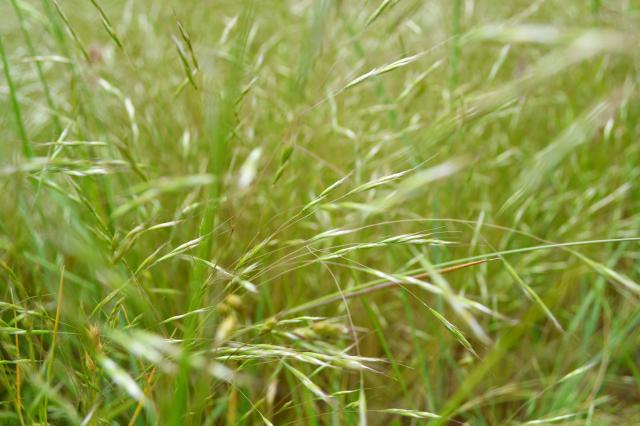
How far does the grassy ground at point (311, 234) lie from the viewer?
27.0 inches

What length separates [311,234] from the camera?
1.31 metres

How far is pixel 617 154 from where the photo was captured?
150cm

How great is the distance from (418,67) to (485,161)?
1.55 feet

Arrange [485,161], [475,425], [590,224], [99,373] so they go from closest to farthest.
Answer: [99,373]
[475,425]
[590,224]
[485,161]

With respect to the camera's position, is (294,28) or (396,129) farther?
(294,28)

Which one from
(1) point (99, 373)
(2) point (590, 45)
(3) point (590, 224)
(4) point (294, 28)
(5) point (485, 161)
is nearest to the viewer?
(2) point (590, 45)

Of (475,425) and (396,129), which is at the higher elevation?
(396,129)

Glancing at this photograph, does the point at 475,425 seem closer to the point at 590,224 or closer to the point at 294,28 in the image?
the point at 590,224

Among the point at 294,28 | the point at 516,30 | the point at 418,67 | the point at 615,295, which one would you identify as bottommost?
the point at 615,295

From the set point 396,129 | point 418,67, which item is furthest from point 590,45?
point 418,67

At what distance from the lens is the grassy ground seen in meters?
0.69

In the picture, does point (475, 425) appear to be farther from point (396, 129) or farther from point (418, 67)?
point (418, 67)

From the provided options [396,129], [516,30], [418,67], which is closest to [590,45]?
[516,30]

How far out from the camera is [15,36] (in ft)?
5.50
